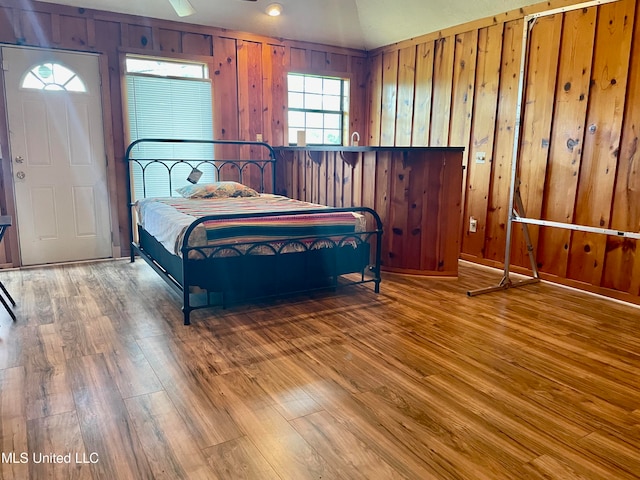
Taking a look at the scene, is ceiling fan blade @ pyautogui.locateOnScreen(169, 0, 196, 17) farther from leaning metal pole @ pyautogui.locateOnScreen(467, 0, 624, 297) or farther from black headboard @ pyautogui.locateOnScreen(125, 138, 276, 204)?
leaning metal pole @ pyautogui.locateOnScreen(467, 0, 624, 297)

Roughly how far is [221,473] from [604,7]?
13.9ft

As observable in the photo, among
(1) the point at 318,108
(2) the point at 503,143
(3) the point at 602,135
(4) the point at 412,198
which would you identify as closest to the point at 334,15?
(1) the point at 318,108

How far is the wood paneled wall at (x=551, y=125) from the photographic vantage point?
3.68 metres

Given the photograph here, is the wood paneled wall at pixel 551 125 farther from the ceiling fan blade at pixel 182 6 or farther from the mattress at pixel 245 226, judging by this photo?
the ceiling fan blade at pixel 182 6

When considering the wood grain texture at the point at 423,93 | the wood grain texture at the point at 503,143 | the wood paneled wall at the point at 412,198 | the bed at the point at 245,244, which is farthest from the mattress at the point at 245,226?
the wood grain texture at the point at 423,93

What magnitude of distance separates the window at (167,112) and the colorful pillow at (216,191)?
55cm

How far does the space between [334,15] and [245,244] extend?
3461 millimetres

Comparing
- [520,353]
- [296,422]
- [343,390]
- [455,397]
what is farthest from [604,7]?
[296,422]

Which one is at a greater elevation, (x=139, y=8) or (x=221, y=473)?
(x=139, y=8)

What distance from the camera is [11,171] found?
4.46 metres

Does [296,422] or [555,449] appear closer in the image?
[555,449]

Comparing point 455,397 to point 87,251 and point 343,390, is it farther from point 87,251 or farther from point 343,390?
point 87,251

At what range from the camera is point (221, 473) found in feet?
5.46

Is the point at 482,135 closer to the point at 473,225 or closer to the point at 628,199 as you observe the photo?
the point at 473,225
